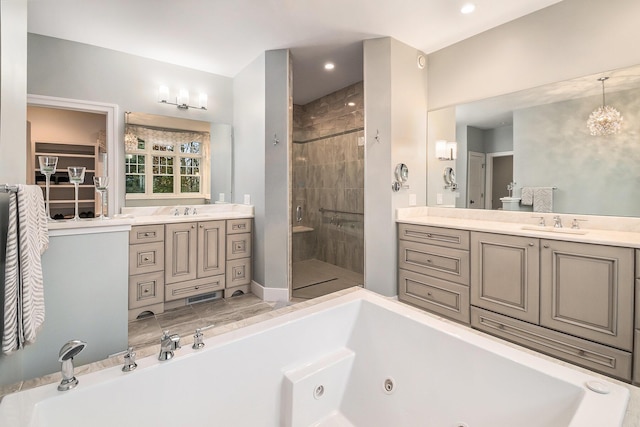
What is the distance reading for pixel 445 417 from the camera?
129 cm

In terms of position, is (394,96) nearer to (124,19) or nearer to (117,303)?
(124,19)

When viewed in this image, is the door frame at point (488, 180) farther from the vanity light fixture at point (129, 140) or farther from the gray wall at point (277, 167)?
the vanity light fixture at point (129, 140)

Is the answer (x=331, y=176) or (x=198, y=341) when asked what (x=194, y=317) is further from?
(x=331, y=176)

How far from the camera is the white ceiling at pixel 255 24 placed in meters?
2.51

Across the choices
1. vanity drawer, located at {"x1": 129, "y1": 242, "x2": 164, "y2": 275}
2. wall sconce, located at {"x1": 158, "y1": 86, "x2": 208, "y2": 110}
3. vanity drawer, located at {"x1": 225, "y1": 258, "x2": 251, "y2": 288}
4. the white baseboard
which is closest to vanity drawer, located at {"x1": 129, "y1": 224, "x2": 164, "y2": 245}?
vanity drawer, located at {"x1": 129, "y1": 242, "x2": 164, "y2": 275}

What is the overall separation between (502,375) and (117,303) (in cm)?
221

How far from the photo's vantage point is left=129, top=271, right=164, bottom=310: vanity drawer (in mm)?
2885

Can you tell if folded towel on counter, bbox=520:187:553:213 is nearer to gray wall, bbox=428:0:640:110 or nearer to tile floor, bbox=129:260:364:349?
gray wall, bbox=428:0:640:110

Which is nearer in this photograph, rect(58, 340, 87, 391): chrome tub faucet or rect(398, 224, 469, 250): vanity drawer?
rect(58, 340, 87, 391): chrome tub faucet

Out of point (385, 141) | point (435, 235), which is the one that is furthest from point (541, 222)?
point (385, 141)

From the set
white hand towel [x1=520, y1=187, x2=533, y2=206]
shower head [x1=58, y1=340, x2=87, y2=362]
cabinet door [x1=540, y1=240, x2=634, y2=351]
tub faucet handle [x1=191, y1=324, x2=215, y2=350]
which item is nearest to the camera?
shower head [x1=58, y1=340, x2=87, y2=362]

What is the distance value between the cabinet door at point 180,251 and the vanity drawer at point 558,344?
110 inches

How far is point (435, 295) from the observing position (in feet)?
9.46

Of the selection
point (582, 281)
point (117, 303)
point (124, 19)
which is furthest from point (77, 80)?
point (582, 281)
